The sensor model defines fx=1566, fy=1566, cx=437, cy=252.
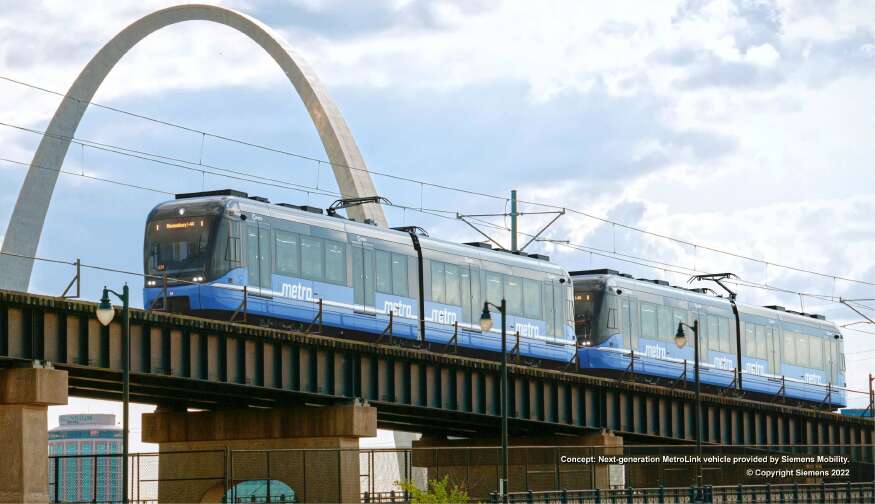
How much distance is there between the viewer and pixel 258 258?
142ft

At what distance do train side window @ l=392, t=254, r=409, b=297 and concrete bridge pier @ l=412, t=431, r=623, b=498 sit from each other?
4894mm

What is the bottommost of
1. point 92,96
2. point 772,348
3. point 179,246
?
point 772,348

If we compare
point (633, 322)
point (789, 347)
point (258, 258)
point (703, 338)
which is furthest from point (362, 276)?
point (789, 347)

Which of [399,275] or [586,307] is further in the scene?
[586,307]

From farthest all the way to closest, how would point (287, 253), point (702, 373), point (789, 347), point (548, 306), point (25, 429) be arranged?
1. point (789, 347)
2. point (702, 373)
3. point (548, 306)
4. point (287, 253)
5. point (25, 429)

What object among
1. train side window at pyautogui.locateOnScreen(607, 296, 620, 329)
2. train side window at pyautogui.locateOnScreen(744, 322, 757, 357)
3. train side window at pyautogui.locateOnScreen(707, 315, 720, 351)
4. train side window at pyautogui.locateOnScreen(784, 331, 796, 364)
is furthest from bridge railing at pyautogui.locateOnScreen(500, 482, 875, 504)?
train side window at pyautogui.locateOnScreen(784, 331, 796, 364)

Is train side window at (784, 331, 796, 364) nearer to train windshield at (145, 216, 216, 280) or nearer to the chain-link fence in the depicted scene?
the chain-link fence

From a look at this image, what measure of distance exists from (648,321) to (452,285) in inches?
459

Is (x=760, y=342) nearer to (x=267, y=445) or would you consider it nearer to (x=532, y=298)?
(x=532, y=298)

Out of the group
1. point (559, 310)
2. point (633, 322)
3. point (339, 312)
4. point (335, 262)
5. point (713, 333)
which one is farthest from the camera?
point (713, 333)

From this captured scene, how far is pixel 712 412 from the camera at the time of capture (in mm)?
64188

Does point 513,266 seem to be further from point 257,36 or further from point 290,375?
point 257,36

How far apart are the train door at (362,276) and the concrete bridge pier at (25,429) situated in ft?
35.2

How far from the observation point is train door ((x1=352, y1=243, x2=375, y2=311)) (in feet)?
153
